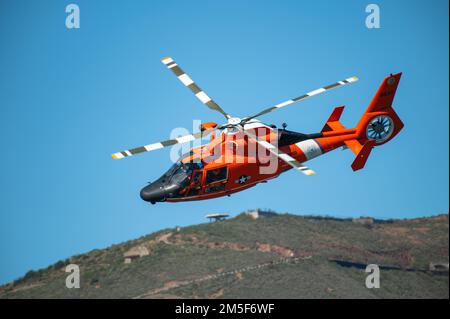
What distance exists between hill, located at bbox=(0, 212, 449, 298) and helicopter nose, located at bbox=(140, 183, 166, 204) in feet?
163

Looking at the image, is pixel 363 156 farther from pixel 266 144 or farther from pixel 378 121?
pixel 266 144

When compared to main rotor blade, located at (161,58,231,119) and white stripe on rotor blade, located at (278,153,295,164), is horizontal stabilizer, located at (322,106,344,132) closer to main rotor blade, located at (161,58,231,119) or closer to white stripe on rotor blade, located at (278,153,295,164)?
main rotor blade, located at (161,58,231,119)

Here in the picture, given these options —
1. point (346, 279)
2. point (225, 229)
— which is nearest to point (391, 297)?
point (346, 279)

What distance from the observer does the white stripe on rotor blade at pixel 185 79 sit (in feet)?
139

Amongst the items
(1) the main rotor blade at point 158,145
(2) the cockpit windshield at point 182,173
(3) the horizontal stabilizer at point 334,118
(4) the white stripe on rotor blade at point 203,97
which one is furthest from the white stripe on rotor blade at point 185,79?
(3) the horizontal stabilizer at point 334,118

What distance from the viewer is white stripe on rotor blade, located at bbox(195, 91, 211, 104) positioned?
1634 inches

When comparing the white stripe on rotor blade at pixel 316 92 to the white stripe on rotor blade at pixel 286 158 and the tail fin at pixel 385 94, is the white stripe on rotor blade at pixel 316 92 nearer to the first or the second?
the tail fin at pixel 385 94

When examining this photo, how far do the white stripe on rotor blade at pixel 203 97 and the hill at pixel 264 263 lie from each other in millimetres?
50883

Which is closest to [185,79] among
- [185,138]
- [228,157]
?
[185,138]

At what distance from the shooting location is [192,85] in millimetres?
42281

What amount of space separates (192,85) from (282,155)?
808 centimetres

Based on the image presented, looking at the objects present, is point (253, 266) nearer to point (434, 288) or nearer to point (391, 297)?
point (391, 297)

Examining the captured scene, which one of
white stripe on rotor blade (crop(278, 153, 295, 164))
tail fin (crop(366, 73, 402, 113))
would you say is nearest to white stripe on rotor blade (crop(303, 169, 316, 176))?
white stripe on rotor blade (crop(278, 153, 295, 164))

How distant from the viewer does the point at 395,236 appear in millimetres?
123125
